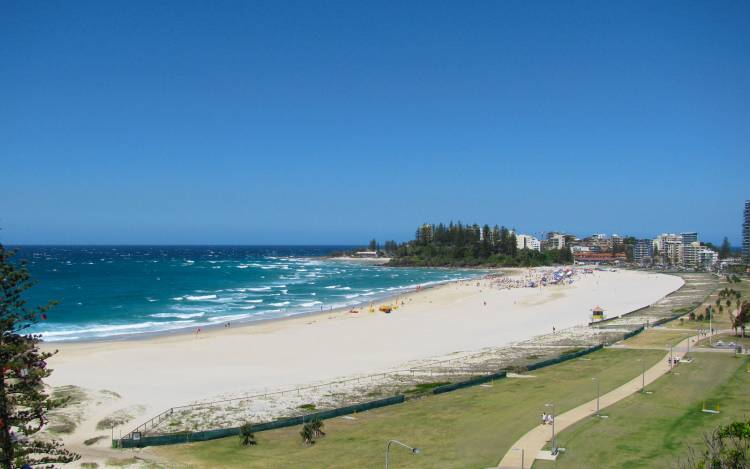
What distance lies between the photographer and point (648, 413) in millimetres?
27359

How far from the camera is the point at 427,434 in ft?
82.8

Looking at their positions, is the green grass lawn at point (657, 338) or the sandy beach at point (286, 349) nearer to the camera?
the sandy beach at point (286, 349)

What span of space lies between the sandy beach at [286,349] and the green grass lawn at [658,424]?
16299 millimetres

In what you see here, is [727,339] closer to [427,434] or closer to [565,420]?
[565,420]

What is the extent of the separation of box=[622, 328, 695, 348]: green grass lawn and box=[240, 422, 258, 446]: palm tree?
3179cm

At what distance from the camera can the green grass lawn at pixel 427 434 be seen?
22.4m

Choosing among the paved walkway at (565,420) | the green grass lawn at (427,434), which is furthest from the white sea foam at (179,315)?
the paved walkway at (565,420)

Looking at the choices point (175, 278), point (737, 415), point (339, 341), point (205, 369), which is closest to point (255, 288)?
point (175, 278)

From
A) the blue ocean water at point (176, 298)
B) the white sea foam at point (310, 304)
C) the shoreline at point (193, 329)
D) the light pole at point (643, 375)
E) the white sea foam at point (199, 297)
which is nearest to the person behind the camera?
the light pole at point (643, 375)

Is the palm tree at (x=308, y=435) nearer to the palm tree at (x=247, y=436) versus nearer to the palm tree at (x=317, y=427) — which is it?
the palm tree at (x=317, y=427)

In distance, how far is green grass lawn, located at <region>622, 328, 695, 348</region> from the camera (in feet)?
148

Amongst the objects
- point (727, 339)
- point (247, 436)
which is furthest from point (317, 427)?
point (727, 339)

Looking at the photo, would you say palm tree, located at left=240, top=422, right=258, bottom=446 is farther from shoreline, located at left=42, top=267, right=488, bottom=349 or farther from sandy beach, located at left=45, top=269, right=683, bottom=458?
shoreline, located at left=42, top=267, right=488, bottom=349

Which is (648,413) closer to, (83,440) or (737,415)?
(737,415)
